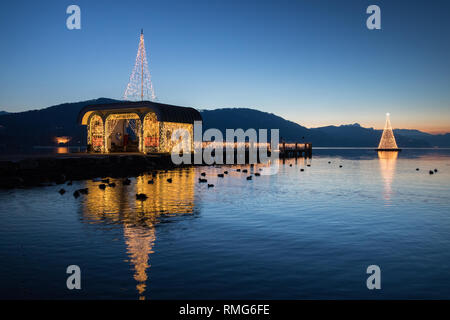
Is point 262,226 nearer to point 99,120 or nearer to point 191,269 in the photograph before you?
point 191,269

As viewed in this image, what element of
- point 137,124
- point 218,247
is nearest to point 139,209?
point 218,247

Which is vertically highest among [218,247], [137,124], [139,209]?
[137,124]

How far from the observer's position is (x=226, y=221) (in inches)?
704

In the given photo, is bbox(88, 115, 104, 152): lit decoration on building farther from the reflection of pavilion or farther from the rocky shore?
the reflection of pavilion

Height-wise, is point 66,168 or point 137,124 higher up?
point 137,124

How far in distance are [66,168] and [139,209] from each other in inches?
767

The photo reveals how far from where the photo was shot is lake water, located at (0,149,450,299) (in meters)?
9.32

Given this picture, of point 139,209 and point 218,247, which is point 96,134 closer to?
point 139,209

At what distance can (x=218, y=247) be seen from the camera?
43.1ft

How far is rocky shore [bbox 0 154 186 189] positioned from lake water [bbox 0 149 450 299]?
6.19 meters

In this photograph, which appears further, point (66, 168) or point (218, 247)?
point (66, 168)

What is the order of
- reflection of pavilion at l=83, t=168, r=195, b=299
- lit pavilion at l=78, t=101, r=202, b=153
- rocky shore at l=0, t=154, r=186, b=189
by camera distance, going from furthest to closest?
1. lit pavilion at l=78, t=101, r=202, b=153
2. rocky shore at l=0, t=154, r=186, b=189
3. reflection of pavilion at l=83, t=168, r=195, b=299

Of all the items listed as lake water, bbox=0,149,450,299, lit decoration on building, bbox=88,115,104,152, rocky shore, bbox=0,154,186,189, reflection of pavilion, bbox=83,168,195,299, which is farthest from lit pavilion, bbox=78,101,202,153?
lake water, bbox=0,149,450,299

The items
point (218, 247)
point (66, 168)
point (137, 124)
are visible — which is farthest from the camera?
point (137, 124)
